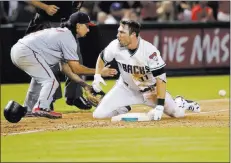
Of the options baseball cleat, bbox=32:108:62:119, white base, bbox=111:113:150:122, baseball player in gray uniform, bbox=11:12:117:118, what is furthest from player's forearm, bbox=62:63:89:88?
white base, bbox=111:113:150:122

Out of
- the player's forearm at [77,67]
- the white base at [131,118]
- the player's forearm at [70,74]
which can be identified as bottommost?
the white base at [131,118]

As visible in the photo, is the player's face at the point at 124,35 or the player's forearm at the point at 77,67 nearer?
the player's face at the point at 124,35

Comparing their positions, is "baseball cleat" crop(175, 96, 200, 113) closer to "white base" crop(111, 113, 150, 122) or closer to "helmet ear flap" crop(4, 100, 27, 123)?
"white base" crop(111, 113, 150, 122)

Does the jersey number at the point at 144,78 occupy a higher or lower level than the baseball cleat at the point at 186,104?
higher

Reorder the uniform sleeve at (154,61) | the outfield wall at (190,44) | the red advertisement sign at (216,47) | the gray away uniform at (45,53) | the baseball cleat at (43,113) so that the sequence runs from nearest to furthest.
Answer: the uniform sleeve at (154,61) < the baseball cleat at (43,113) < the gray away uniform at (45,53) < the outfield wall at (190,44) < the red advertisement sign at (216,47)

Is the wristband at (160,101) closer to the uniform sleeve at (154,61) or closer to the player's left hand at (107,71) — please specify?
the uniform sleeve at (154,61)

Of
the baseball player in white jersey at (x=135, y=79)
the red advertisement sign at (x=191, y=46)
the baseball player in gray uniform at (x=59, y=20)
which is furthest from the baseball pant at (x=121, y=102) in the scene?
the red advertisement sign at (x=191, y=46)

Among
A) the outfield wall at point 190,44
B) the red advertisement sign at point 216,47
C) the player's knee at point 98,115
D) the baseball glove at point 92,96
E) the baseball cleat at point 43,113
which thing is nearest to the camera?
the baseball cleat at point 43,113

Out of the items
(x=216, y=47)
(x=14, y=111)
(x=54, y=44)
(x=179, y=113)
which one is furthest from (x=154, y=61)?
(x=216, y=47)
